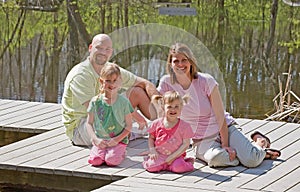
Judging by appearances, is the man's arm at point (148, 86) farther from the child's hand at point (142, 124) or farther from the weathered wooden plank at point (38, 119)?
the weathered wooden plank at point (38, 119)

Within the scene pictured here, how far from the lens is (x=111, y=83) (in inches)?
148

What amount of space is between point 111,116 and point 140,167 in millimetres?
316

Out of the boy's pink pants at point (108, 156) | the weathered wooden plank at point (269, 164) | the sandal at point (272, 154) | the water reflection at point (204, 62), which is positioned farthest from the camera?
the water reflection at point (204, 62)

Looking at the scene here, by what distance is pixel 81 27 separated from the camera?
11250 mm

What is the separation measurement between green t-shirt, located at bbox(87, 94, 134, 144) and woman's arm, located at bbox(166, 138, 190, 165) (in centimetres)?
31

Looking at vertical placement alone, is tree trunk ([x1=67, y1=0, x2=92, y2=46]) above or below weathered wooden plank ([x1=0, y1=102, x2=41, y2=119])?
below

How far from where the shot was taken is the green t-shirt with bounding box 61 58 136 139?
396 cm

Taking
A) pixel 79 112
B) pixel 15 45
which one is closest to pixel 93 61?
pixel 79 112

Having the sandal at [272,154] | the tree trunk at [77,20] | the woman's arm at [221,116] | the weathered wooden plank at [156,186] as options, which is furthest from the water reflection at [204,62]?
the weathered wooden plank at [156,186]

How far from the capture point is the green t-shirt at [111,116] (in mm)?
3785

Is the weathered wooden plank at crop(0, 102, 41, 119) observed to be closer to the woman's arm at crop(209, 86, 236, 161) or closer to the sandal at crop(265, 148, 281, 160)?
the woman's arm at crop(209, 86, 236, 161)

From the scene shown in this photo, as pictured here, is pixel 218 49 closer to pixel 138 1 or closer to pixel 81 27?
pixel 81 27

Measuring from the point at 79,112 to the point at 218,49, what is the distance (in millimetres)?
6530

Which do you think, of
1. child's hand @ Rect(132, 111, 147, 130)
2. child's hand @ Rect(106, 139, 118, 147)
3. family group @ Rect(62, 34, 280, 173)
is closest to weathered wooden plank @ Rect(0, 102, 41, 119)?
family group @ Rect(62, 34, 280, 173)
